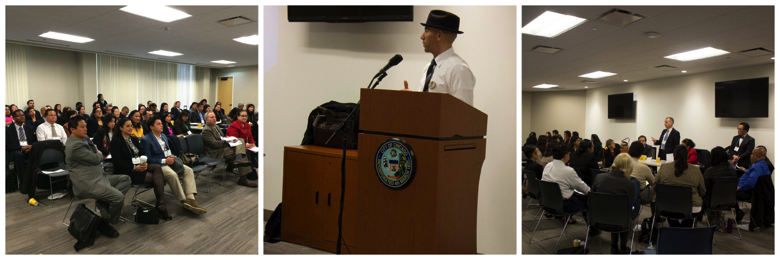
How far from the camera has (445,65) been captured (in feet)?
6.61

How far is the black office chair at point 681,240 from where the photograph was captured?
258 centimetres

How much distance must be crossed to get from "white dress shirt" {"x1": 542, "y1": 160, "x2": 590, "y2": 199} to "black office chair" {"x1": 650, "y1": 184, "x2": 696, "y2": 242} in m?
0.77

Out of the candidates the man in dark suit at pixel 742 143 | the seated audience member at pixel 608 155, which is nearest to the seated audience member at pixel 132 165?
the seated audience member at pixel 608 155

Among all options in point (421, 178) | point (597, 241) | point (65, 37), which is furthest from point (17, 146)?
point (597, 241)

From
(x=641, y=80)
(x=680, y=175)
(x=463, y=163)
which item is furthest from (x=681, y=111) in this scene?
(x=463, y=163)

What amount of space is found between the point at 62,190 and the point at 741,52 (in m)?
10.5

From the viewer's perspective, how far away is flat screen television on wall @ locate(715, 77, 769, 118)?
7809 millimetres

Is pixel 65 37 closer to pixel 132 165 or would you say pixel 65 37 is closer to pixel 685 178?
pixel 132 165

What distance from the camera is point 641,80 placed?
11492 mm

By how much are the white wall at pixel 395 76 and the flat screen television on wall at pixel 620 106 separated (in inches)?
444

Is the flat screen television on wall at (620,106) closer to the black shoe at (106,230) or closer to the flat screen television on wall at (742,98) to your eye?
the flat screen television on wall at (742,98)

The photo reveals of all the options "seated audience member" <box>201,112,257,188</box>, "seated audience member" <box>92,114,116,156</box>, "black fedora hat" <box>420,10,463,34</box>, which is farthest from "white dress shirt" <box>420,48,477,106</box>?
"seated audience member" <box>92,114,116,156</box>

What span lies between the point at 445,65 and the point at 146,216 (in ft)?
11.5

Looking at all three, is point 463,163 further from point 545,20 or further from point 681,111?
point 681,111
